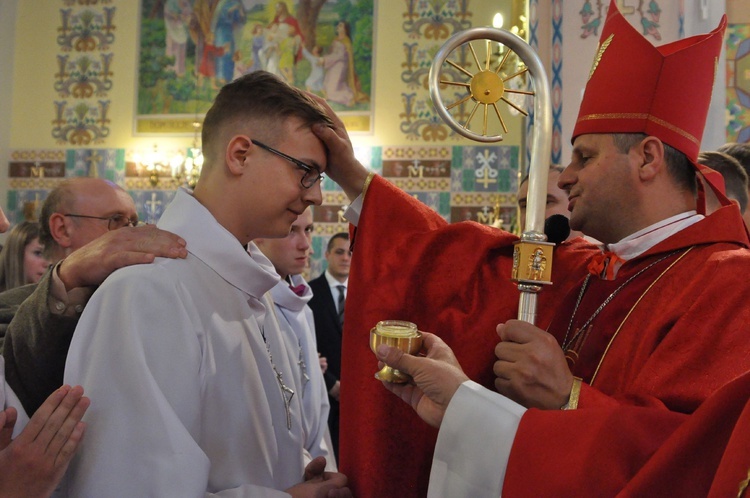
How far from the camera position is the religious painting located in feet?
40.8

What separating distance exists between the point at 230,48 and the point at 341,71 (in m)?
2.10

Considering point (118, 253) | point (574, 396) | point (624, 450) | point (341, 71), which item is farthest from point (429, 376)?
point (341, 71)

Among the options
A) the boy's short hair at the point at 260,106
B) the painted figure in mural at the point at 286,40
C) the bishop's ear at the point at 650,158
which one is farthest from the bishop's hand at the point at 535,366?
the painted figure in mural at the point at 286,40

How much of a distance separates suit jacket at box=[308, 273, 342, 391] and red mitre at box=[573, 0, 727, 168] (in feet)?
11.7

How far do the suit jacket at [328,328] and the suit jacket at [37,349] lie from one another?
10.9 ft

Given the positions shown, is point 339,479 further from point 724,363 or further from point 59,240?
point 59,240

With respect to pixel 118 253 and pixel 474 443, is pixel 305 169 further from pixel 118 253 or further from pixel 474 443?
pixel 474 443

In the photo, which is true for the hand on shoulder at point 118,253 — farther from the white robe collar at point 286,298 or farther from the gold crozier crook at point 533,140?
the white robe collar at point 286,298

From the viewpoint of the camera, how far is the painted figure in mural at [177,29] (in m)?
12.9

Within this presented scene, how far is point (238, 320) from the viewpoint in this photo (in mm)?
1996

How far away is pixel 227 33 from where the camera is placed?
1286 cm

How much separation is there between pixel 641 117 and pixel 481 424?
1.05 m

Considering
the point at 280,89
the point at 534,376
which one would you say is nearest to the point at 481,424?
the point at 534,376

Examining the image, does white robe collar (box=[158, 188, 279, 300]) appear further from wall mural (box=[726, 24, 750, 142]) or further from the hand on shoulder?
wall mural (box=[726, 24, 750, 142])
